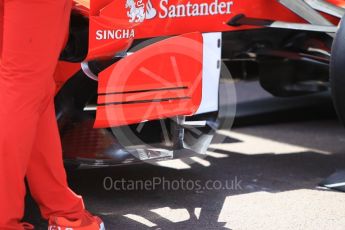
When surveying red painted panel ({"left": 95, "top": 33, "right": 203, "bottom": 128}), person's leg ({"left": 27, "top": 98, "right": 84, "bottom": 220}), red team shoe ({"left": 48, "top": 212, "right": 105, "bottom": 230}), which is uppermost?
red painted panel ({"left": 95, "top": 33, "right": 203, "bottom": 128})

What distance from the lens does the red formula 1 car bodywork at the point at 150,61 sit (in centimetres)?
349

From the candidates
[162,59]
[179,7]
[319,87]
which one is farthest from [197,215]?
[319,87]

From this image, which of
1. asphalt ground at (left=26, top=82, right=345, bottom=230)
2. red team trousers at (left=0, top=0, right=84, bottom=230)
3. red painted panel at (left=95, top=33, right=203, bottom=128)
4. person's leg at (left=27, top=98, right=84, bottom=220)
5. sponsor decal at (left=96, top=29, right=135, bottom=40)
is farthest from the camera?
asphalt ground at (left=26, top=82, right=345, bottom=230)

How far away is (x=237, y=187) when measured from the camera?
4242mm

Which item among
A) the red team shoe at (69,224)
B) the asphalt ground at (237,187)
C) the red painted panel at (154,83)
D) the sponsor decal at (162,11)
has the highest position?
Answer: the sponsor decal at (162,11)

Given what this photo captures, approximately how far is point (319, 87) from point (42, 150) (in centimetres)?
280

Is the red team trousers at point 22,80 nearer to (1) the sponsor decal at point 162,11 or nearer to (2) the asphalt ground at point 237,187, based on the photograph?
(1) the sponsor decal at point 162,11

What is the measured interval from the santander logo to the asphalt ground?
1007 millimetres

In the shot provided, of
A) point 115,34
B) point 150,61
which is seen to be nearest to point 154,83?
point 150,61

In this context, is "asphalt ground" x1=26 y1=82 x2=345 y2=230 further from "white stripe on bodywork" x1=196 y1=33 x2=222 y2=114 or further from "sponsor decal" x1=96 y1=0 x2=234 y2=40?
"sponsor decal" x1=96 y1=0 x2=234 y2=40

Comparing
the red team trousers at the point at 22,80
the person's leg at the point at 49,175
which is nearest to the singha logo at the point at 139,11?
the red team trousers at the point at 22,80

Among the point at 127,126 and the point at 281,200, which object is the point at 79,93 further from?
the point at 281,200

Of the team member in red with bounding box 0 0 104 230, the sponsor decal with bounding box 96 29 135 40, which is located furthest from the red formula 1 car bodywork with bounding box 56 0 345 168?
the team member in red with bounding box 0 0 104 230

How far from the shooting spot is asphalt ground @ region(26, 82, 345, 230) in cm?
370
